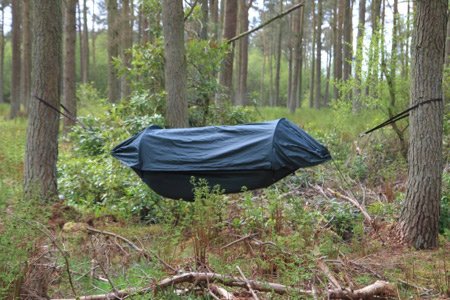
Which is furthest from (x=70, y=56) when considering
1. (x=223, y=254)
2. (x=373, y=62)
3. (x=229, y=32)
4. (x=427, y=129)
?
(x=427, y=129)

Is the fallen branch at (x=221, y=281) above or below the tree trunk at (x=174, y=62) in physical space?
below

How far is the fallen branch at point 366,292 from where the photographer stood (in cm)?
331

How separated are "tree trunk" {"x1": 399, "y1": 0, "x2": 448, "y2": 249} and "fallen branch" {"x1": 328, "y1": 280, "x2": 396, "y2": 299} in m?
1.96

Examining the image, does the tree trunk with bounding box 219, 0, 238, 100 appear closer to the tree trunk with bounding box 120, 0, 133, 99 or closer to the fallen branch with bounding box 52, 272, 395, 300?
the tree trunk with bounding box 120, 0, 133, 99

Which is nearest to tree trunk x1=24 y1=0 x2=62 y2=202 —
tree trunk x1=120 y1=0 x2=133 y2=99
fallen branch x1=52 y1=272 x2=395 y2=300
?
fallen branch x1=52 y1=272 x2=395 y2=300

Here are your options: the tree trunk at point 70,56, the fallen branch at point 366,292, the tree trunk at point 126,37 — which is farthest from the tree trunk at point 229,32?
the fallen branch at point 366,292

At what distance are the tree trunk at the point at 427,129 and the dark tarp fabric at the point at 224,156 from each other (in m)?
1.05

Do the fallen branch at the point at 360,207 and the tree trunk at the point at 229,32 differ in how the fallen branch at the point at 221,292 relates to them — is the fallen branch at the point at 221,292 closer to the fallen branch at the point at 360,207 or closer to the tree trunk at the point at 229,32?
the fallen branch at the point at 360,207

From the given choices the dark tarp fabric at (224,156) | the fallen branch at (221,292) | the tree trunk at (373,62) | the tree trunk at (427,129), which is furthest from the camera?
the tree trunk at (373,62)

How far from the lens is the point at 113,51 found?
16.2m

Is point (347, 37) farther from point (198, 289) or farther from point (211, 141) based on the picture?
point (198, 289)

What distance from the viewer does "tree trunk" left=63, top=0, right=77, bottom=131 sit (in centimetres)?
1248

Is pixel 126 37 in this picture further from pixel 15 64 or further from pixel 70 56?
pixel 15 64

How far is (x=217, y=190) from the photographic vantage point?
14.5 feet
